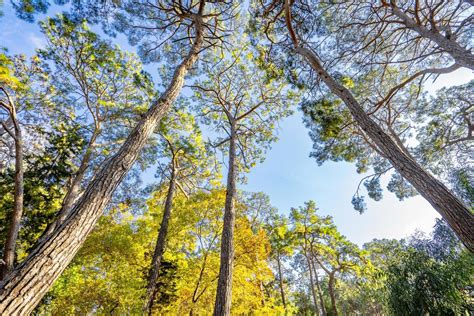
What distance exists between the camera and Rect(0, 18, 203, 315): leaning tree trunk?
60.1 inches

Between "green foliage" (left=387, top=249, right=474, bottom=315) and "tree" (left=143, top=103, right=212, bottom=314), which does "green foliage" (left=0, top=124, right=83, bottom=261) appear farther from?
"green foliage" (left=387, top=249, right=474, bottom=315)

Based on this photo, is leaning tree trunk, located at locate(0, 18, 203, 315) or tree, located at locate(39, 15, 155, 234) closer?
leaning tree trunk, located at locate(0, 18, 203, 315)

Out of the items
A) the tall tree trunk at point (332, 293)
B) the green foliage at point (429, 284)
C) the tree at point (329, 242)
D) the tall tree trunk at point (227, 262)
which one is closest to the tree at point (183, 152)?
the tall tree trunk at point (227, 262)

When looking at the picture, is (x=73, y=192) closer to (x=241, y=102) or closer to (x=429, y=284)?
(x=241, y=102)

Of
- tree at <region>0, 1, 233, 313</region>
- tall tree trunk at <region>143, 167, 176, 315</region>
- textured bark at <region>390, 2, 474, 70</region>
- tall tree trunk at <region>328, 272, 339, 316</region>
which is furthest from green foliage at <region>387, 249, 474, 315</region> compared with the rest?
tree at <region>0, 1, 233, 313</region>

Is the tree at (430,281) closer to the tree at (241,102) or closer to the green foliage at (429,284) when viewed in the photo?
the green foliage at (429,284)

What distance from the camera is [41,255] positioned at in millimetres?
1769

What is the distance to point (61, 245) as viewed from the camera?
1.90 m

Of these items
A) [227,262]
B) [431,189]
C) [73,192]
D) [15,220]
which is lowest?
[227,262]

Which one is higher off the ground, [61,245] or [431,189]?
[431,189]

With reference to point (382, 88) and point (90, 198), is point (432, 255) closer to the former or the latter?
point (382, 88)

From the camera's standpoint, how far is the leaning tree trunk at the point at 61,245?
5.01 feet

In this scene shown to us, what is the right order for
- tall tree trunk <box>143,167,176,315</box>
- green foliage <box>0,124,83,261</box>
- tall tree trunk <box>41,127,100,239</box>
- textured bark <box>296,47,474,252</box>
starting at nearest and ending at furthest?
Answer: textured bark <box>296,47,474,252</box>
tall tree trunk <box>143,167,176,315</box>
tall tree trunk <box>41,127,100,239</box>
green foliage <box>0,124,83,261</box>

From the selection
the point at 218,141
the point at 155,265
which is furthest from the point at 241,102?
the point at 155,265
